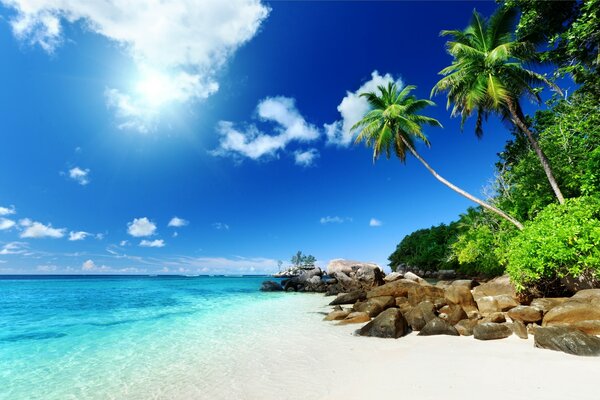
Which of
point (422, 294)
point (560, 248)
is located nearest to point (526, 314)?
point (560, 248)

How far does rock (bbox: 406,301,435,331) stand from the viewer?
9594 millimetres

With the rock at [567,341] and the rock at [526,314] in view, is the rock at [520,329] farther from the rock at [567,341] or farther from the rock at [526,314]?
the rock at [567,341]

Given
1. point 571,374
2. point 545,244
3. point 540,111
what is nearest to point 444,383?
point 571,374

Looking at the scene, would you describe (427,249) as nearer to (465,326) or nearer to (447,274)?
(447,274)

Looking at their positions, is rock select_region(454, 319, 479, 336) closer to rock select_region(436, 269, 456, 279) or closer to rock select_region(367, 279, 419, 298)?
rock select_region(367, 279, 419, 298)

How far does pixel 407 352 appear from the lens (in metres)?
7.28

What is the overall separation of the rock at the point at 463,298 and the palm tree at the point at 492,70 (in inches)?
299

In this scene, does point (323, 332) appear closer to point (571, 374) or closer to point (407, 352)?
point (407, 352)

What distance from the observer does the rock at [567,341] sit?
19.1 feet

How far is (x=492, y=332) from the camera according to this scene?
796 centimetres

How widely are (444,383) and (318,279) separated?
30926mm

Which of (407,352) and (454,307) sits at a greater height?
(454,307)

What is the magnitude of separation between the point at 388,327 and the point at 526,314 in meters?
4.04

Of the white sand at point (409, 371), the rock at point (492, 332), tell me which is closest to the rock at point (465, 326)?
the rock at point (492, 332)
